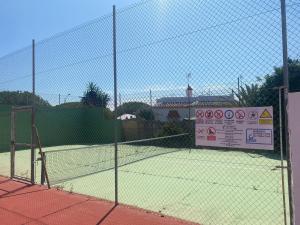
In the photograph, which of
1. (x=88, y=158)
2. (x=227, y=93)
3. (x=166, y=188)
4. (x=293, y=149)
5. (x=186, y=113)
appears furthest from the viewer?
(x=88, y=158)

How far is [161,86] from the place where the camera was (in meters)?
7.02

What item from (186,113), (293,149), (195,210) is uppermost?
(186,113)

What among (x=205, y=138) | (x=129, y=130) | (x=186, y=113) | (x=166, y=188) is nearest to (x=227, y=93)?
(x=205, y=138)

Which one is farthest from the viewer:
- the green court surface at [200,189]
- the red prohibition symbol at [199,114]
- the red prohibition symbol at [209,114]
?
the green court surface at [200,189]

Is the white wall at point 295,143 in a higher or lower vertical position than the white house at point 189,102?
lower

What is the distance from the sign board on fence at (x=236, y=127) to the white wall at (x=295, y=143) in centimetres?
47

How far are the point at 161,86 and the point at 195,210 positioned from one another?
2.56 meters

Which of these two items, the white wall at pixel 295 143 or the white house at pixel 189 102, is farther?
the white house at pixel 189 102

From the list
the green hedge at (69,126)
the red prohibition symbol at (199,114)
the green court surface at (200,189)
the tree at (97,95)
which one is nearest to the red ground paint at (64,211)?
the green court surface at (200,189)

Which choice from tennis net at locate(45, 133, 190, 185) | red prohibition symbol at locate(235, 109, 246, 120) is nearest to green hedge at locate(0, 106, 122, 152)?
tennis net at locate(45, 133, 190, 185)

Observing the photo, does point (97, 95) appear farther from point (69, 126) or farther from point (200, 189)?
point (69, 126)

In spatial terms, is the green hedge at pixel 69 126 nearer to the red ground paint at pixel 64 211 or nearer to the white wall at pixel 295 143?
the red ground paint at pixel 64 211

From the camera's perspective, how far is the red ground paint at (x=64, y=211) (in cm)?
670

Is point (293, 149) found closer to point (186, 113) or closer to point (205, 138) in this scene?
point (205, 138)
